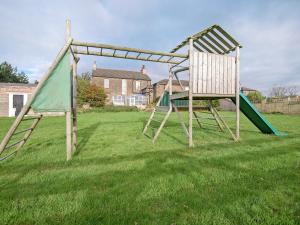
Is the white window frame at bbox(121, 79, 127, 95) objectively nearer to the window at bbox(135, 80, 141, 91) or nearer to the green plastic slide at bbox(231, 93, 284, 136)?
the window at bbox(135, 80, 141, 91)

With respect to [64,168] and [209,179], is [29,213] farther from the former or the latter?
[209,179]

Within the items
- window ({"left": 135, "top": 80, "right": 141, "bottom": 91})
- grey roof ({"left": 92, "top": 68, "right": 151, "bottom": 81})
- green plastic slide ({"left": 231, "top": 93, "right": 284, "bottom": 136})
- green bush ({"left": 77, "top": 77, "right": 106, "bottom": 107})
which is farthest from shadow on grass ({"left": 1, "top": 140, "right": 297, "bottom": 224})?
window ({"left": 135, "top": 80, "right": 141, "bottom": 91})

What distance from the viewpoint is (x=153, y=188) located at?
102 inches

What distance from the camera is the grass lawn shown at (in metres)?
1.96

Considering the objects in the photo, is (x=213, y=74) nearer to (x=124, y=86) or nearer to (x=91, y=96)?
(x=91, y=96)

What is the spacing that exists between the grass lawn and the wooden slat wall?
2.29m

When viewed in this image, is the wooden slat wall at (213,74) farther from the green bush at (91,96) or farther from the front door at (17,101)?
the green bush at (91,96)

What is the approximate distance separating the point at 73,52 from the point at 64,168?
3164mm

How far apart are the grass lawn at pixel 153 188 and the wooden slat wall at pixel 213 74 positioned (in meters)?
2.29

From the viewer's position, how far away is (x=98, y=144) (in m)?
5.58

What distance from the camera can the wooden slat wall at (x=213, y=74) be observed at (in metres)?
5.60

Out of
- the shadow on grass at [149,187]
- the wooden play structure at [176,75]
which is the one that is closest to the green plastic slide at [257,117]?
the wooden play structure at [176,75]

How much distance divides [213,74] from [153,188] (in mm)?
4618

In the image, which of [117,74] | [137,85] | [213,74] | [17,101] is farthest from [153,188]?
[117,74]
